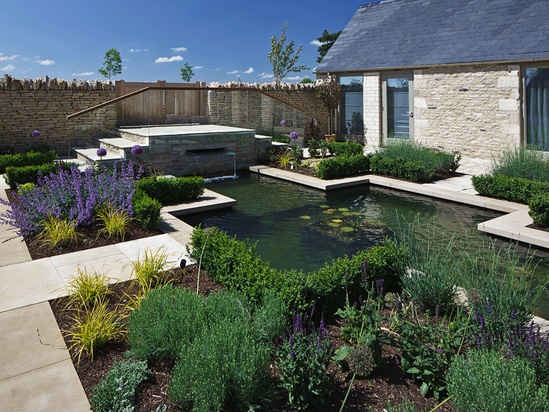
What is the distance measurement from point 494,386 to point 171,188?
6630mm

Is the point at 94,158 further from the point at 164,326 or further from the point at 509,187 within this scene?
the point at 164,326

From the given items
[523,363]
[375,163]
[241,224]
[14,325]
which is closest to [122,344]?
[14,325]

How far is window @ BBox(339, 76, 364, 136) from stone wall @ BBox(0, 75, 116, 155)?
7.33 m

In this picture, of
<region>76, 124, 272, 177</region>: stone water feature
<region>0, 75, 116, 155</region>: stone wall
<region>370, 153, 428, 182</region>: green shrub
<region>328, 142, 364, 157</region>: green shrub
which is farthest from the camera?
<region>328, 142, 364, 157</region>: green shrub

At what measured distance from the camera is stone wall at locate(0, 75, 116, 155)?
12.4 metres

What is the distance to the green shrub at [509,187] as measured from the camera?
7.95 m

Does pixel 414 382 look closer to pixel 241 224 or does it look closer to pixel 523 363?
pixel 523 363

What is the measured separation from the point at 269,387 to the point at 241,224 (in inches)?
186

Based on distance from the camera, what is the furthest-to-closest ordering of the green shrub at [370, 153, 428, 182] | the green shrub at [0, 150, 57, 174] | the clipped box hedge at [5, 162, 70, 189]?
1. the green shrub at [0, 150, 57, 174]
2. the green shrub at [370, 153, 428, 182]
3. the clipped box hedge at [5, 162, 70, 189]

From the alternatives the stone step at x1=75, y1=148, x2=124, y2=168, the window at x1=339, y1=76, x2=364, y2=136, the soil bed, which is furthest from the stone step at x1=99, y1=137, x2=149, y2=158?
the soil bed

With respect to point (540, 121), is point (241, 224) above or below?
below

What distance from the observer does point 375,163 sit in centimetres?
1092

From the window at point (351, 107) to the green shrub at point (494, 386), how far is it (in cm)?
1344

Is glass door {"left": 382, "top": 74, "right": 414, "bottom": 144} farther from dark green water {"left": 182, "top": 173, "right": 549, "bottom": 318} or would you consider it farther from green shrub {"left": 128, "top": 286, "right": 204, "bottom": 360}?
green shrub {"left": 128, "top": 286, "right": 204, "bottom": 360}
